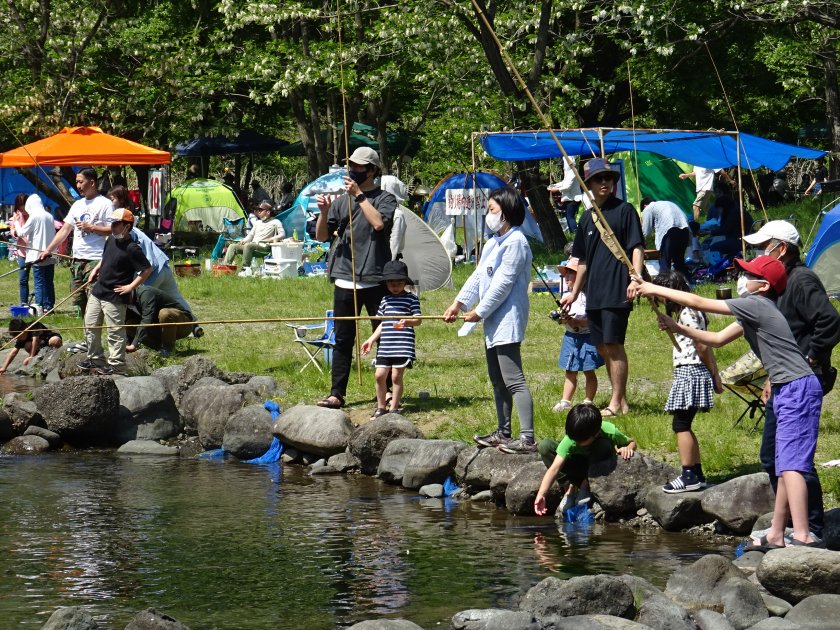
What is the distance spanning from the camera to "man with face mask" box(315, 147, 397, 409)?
973 cm

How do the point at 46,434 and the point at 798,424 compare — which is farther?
the point at 46,434

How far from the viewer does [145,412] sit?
11.1 m

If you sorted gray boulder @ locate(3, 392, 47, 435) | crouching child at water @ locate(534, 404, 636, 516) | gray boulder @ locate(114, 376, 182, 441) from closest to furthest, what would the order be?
1. crouching child at water @ locate(534, 404, 636, 516)
2. gray boulder @ locate(3, 392, 47, 435)
3. gray boulder @ locate(114, 376, 182, 441)

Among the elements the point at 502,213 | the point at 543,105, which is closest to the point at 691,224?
the point at 543,105

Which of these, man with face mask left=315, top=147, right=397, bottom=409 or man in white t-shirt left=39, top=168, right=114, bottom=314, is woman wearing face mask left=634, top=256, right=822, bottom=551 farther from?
man in white t-shirt left=39, top=168, right=114, bottom=314

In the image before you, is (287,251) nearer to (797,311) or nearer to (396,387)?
(396,387)

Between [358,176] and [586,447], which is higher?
[358,176]

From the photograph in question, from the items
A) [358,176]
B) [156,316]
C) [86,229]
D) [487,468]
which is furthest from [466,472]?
[86,229]

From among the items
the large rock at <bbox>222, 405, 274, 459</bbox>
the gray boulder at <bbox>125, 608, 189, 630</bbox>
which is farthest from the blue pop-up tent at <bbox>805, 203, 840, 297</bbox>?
the gray boulder at <bbox>125, 608, 189, 630</bbox>

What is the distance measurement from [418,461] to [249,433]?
198 centimetres

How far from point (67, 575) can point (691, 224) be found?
564 inches

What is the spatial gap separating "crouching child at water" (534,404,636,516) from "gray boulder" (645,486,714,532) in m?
0.45

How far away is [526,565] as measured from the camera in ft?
22.5

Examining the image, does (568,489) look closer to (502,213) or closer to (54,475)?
(502,213)
